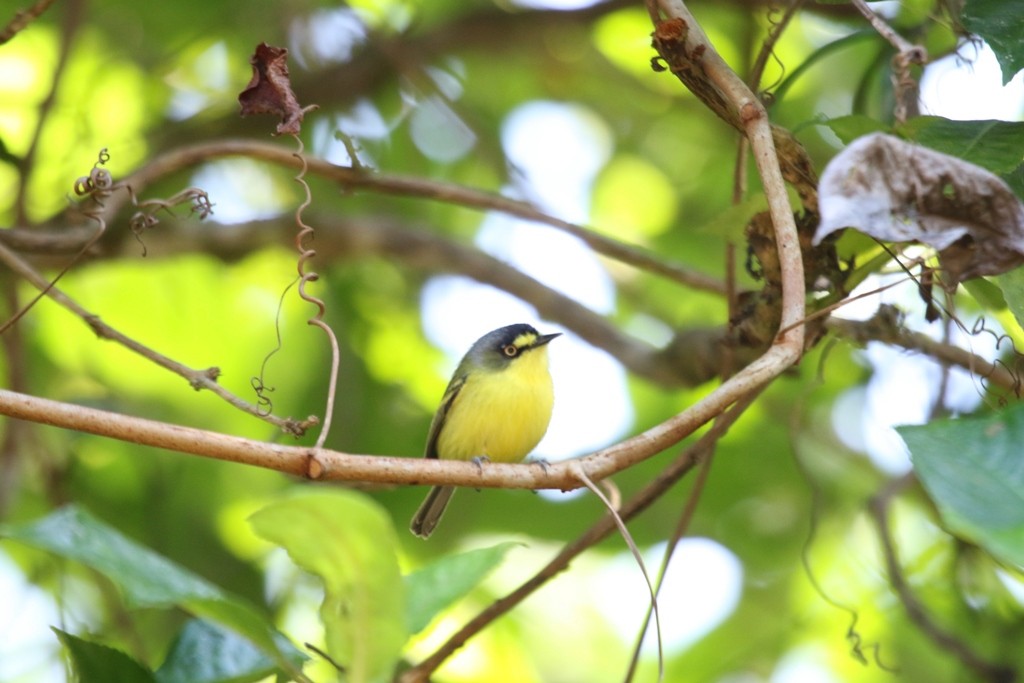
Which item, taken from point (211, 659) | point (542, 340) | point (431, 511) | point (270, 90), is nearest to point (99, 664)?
point (211, 659)

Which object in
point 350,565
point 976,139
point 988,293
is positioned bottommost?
point 350,565

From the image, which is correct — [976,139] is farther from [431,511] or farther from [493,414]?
[431,511]

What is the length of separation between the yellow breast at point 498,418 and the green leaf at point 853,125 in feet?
7.26

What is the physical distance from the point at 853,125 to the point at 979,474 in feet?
3.50

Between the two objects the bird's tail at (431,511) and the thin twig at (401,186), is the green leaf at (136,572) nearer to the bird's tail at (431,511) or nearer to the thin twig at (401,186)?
the thin twig at (401,186)

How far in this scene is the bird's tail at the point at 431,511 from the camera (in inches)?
176

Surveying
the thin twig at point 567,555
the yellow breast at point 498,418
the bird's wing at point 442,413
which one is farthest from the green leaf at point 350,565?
the bird's wing at point 442,413

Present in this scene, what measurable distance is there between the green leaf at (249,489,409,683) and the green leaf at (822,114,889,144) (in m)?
1.37

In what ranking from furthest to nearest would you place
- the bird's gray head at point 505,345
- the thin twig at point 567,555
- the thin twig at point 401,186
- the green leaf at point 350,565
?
the bird's gray head at point 505,345 < the thin twig at point 401,186 < the thin twig at point 567,555 < the green leaf at point 350,565

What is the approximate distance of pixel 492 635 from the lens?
4.81 metres

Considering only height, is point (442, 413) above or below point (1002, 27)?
below

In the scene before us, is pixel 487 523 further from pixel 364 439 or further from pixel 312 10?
pixel 312 10

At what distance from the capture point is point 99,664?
2361 mm

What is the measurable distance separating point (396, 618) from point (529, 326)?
3.11 meters
